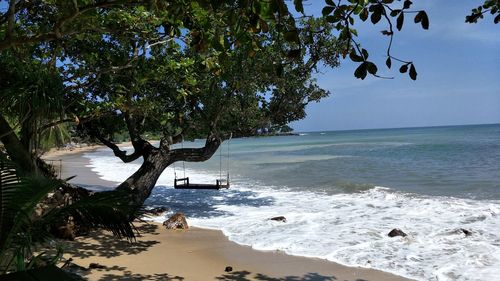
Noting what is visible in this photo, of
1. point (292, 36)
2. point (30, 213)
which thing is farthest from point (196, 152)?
point (292, 36)

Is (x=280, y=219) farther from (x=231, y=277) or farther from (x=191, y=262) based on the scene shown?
(x=231, y=277)

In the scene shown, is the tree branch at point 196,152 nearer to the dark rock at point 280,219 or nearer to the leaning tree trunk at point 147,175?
the leaning tree trunk at point 147,175

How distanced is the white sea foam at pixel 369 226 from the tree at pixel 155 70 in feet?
8.15

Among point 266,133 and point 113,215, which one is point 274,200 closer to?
point 266,133

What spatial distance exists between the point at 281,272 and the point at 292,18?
4.74 m

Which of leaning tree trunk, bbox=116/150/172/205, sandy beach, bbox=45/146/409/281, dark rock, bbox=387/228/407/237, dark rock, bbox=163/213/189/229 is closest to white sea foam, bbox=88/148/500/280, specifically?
dark rock, bbox=387/228/407/237

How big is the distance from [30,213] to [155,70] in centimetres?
633

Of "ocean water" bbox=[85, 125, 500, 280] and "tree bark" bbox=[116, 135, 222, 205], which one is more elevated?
"tree bark" bbox=[116, 135, 222, 205]

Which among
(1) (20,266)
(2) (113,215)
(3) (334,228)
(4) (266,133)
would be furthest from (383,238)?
(1) (20,266)

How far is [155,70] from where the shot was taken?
9641mm

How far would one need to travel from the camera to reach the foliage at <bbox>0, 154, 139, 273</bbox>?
11.2 feet

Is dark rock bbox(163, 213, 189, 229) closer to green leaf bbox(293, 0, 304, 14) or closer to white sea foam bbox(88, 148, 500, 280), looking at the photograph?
white sea foam bbox(88, 148, 500, 280)

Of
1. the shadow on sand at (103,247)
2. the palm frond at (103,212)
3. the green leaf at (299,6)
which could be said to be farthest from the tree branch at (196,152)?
the green leaf at (299,6)

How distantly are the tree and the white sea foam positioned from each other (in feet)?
8.15
